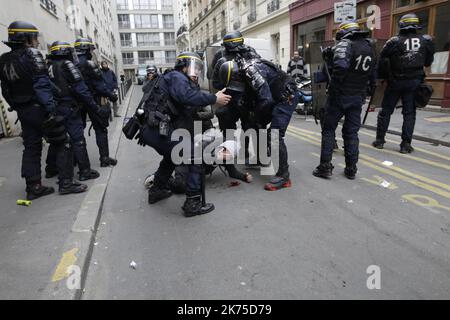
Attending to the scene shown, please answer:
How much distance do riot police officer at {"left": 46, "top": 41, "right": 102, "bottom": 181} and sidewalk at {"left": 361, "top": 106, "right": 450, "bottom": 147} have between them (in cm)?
620

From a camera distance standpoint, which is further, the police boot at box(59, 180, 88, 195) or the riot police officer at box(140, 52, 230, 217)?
the police boot at box(59, 180, 88, 195)

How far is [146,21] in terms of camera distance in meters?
60.8

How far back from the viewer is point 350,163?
4664 mm

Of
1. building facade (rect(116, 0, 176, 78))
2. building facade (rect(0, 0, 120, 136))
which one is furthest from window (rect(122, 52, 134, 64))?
building facade (rect(0, 0, 120, 136))

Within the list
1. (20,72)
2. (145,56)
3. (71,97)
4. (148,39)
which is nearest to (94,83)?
(71,97)

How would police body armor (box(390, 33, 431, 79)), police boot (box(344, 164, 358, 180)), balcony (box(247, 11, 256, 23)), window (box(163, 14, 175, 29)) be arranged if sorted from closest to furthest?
police boot (box(344, 164, 358, 180))
police body armor (box(390, 33, 431, 79))
balcony (box(247, 11, 256, 23))
window (box(163, 14, 175, 29))

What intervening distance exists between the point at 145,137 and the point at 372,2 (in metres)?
12.4

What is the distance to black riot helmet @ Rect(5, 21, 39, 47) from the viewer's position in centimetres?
383

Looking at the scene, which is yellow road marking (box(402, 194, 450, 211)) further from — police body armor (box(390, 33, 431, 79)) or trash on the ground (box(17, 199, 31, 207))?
trash on the ground (box(17, 199, 31, 207))

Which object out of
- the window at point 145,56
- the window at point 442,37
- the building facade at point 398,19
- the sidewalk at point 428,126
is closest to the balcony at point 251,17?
the building facade at point 398,19

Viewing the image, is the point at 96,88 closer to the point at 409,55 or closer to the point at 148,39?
the point at 409,55

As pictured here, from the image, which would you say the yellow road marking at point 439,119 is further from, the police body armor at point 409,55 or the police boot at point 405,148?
the police body armor at point 409,55

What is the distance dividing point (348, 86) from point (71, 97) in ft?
11.9

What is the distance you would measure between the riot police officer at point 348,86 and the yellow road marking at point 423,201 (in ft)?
2.68
